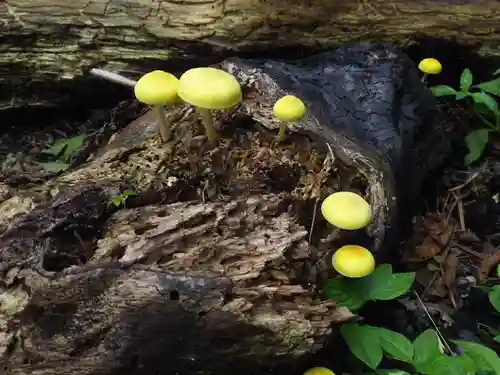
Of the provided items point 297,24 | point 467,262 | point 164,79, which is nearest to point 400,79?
point 297,24

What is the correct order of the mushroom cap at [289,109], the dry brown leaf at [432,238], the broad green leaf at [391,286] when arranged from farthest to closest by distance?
1. the dry brown leaf at [432,238]
2. the mushroom cap at [289,109]
3. the broad green leaf at [391,286]

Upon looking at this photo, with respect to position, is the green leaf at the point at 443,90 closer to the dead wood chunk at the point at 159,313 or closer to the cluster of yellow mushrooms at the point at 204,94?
the cluster of yellow mushrooms at the point at 204,94

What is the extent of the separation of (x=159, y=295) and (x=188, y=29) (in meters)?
2.41

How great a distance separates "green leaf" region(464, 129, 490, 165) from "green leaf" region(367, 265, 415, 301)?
1811mm

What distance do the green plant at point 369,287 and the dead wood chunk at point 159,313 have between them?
0.30m

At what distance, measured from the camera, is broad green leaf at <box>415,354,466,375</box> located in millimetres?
2547

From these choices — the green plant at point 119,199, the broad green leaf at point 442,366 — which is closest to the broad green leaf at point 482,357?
the broad green leaf at point 442,366

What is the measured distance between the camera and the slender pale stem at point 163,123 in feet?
10.7

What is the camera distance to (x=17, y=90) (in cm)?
469

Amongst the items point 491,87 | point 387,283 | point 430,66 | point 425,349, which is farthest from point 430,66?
point 425,349

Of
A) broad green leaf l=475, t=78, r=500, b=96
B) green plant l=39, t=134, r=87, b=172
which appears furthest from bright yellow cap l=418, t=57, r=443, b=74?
green plant l=39, t=134, r=87, b=172

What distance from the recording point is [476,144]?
4480 mm

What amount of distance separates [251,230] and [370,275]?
0.70m

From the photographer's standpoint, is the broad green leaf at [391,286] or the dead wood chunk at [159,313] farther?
the broad green leaf at [391,286]
